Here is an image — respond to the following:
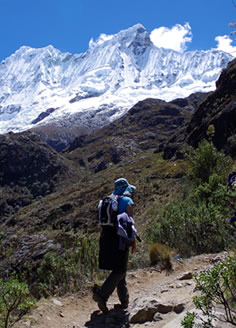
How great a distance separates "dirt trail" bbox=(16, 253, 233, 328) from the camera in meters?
5.21

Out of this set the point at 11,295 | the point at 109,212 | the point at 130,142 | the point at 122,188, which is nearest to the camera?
the point at 11,295

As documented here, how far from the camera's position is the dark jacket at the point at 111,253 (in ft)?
18.6

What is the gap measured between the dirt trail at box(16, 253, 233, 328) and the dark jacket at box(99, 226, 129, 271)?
780 mm

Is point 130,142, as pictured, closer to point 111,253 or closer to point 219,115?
point 219,115

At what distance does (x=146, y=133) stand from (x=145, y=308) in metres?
175

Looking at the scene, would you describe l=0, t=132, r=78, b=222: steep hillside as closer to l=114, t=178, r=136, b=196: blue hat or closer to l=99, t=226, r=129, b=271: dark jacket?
l=114, t=178, r=136, b=196: blue hat

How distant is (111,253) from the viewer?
18.7ft

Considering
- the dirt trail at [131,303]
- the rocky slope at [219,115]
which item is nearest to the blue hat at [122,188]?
the dirt trail at [131,303]

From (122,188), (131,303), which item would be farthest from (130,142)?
(131,303)

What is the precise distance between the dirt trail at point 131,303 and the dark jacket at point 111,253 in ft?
2.56

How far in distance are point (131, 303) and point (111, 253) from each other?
1.14 meters

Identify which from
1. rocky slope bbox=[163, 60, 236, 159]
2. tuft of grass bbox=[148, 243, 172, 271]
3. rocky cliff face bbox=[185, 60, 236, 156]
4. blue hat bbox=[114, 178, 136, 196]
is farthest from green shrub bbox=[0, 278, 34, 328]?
rocky slope bbox=[163, 60, 236, 159]

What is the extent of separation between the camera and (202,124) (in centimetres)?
7006

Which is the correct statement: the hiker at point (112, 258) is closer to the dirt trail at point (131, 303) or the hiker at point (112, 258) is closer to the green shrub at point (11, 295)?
the dirt trail at point (131, 303)
